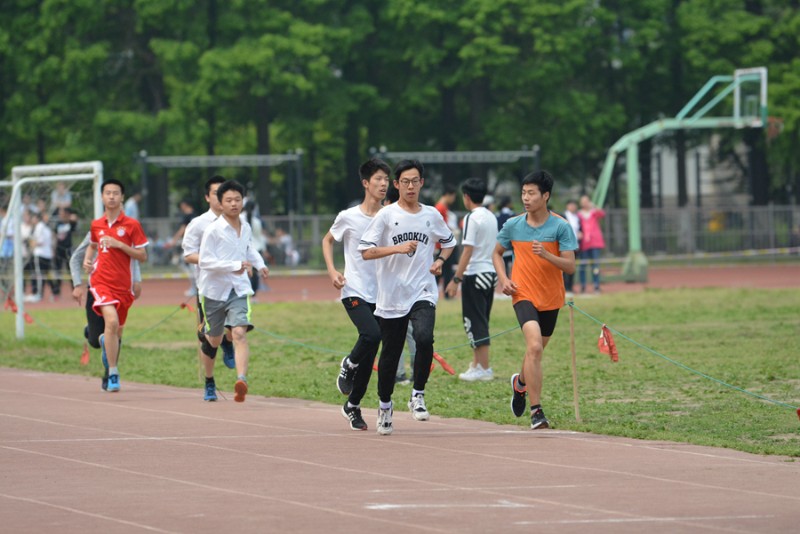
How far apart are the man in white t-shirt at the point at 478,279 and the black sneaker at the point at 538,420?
3.65 meters

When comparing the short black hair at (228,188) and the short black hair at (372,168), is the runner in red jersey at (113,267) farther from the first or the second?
the short black hair at (372,168)

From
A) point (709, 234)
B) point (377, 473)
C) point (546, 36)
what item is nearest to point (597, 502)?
point (377, 473)

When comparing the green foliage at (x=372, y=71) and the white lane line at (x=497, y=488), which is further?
the green foliage at (x=372, y=71)

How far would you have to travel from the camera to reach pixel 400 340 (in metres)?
11.6

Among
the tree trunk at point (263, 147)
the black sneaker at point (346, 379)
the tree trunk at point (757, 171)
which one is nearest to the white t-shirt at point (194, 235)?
the black sneaker at point (346, 379)

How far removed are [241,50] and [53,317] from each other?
21.7 metres

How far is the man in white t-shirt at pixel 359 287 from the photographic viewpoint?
1170 centimetres

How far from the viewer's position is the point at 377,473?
31.2 ft

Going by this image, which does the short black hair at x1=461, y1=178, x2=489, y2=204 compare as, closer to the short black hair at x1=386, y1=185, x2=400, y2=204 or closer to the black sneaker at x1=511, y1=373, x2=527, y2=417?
the short black hair at x1=386, y1=185, x2=400, y2=204

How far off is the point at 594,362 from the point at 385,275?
599cm

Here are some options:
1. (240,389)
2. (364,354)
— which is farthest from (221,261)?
(364,354)

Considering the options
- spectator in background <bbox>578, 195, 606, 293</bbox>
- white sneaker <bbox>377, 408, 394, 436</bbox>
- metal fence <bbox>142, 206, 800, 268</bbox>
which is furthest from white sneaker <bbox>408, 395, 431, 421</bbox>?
metal fence <bbox>142, 206, 800, 268</bbox>

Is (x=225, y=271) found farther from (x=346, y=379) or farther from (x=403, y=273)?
(x=403, y=273)

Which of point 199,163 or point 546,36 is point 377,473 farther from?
point 546,36
